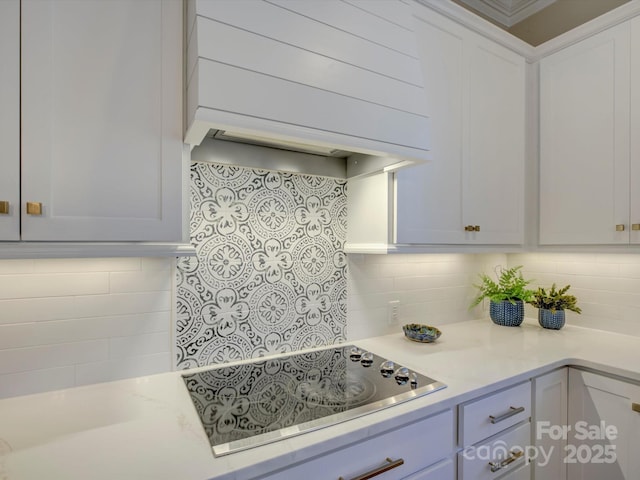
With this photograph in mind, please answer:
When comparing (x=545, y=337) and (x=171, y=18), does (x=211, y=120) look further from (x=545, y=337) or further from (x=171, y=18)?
(x=545, y=337)

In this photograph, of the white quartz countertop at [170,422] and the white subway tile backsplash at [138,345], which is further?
the white subway tile backsplash at [138,345]

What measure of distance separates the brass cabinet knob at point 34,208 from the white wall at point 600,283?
2.42 m

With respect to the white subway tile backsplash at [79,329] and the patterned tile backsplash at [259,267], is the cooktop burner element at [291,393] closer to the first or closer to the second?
the patterned tile backsplash at [259,267]

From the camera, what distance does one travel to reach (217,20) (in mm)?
936

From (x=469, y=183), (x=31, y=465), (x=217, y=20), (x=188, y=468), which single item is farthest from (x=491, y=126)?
(x=31, y=465)

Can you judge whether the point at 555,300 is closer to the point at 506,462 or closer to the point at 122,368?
the point at 506,462

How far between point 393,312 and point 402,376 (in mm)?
602

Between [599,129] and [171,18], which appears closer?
[171,18]

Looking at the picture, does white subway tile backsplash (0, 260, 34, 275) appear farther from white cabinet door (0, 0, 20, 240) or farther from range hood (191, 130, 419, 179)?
→ range hood (191, 130, 419, 179)

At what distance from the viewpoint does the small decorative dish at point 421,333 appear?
5.41 feet

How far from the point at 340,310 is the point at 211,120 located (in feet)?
3.50

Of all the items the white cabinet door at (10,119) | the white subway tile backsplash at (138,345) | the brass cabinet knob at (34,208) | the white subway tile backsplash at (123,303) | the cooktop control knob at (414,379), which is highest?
the white cabinet door at (10,119)

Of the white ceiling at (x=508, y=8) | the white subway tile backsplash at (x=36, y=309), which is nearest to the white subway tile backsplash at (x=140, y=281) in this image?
the white subway tile backsplash at (x=36, y=309)

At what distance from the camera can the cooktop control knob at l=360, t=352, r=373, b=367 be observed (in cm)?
139
